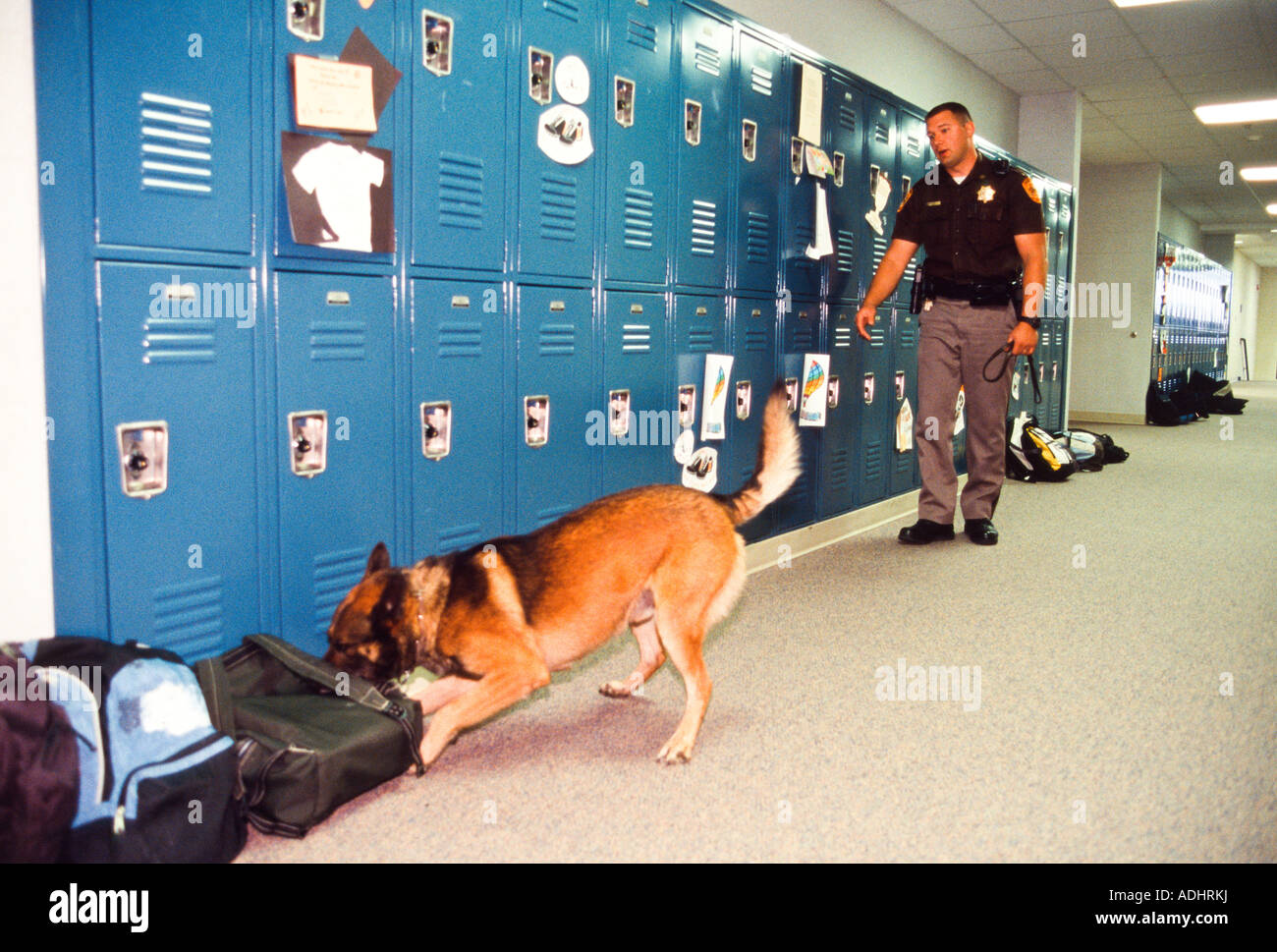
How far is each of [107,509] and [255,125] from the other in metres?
0.92

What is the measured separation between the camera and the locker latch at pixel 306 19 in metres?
2.21

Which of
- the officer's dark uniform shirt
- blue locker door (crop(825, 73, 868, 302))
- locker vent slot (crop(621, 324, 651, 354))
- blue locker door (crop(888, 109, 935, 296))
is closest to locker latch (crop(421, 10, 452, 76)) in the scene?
locker vent slot (crop(621, 324, 651, 354))

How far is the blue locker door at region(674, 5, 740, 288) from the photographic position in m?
3.55

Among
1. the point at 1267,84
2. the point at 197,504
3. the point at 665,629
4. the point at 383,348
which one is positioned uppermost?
the point at 1267,84

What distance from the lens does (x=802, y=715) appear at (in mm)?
2492

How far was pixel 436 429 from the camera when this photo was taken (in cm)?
265

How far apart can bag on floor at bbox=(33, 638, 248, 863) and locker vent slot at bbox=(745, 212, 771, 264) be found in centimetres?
288

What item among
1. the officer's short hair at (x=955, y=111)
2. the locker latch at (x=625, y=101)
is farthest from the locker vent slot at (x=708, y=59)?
the officer's short hair at (x=955, y=111)

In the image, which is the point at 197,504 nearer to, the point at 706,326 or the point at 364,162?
the point at 364,162

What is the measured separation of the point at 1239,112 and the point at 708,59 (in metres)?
7.81

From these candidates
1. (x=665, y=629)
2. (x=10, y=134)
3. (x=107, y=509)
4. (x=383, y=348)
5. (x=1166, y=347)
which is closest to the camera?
(x=10, y=134)

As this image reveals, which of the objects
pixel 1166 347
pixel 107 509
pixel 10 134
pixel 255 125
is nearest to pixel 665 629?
pixel 107 509

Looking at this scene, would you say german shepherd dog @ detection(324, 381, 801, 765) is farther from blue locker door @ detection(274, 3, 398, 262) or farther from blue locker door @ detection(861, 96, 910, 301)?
blue locker door @ detection(861, 96, 910, 301)

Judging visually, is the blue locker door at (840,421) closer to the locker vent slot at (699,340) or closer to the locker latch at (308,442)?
the locker vent slot at (699,340)
